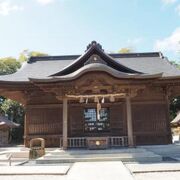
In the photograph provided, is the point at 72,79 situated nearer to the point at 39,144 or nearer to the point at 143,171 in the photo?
the point at 39,144

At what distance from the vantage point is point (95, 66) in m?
12.9

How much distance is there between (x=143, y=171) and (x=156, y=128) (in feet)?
23.7

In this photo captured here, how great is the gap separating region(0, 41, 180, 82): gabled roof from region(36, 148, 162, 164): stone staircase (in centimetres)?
363

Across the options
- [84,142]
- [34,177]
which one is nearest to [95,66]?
[84,142]

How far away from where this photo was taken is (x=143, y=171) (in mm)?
7887

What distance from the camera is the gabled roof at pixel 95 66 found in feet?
45.3

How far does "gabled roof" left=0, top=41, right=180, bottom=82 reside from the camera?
13.8 meters

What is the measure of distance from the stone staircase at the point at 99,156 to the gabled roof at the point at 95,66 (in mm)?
3631

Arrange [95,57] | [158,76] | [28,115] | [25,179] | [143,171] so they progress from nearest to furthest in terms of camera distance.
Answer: [25,179] < [143,171] < [158,76] < [95,57] < [28,115]

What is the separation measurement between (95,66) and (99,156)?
425cm

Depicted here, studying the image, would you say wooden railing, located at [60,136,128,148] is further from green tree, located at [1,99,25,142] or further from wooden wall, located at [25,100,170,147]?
green tree, located at [1,99,25,142]

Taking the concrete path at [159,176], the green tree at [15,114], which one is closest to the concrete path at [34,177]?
the concrete path at [159,176]

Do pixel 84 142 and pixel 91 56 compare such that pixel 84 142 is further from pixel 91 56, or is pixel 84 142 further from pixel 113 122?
pixel 91 56

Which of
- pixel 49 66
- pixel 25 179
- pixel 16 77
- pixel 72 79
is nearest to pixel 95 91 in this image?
pixel 72 79
